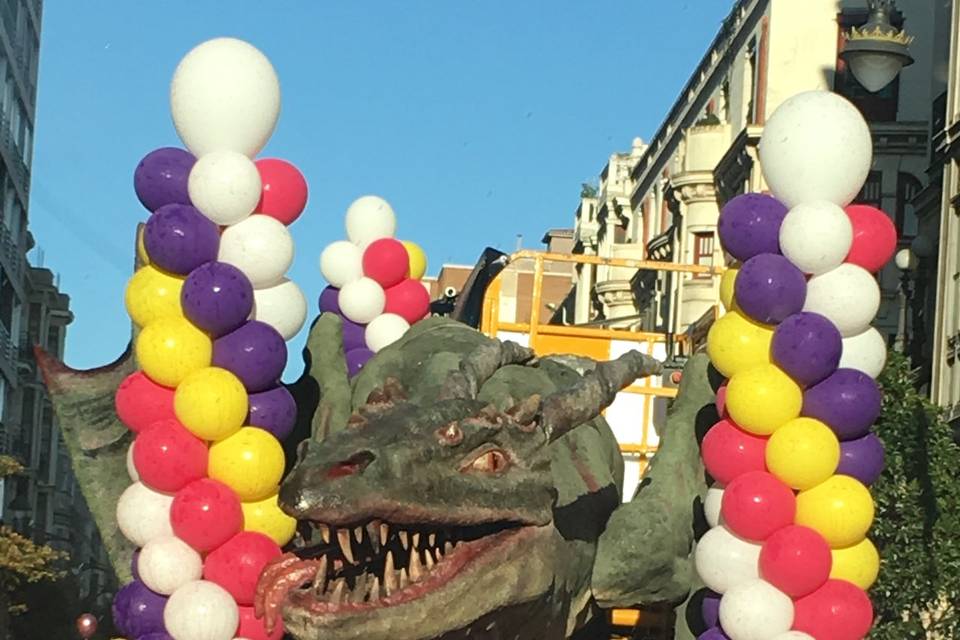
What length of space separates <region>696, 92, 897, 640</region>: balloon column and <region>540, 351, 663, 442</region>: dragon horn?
6.09ft

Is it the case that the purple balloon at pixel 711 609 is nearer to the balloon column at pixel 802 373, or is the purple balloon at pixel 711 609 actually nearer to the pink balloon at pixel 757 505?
the balloon column at pixel 802 373

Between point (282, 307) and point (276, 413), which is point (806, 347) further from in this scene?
point (282, 307)

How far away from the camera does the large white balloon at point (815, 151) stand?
11758mm

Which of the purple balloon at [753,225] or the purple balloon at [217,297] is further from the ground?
the purple balloon at [753,225]

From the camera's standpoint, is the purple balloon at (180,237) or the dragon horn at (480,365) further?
the purple balloon at (180,237)

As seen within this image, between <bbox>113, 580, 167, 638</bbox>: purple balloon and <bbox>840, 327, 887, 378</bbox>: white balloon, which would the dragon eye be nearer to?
<bbox>840, 327, 887, 378</bbox>: white balloon

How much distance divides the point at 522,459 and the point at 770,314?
329cm

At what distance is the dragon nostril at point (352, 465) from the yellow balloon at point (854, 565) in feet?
14.8

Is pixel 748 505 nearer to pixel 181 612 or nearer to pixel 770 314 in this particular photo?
pixel 770 314

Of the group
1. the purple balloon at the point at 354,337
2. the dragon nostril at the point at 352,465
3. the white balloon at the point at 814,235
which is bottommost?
the dragon nostril at the point at 352,465

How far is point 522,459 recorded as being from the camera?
343 inches

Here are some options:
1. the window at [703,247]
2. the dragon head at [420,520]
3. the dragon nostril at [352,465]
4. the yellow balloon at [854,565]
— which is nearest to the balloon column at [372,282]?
the yellow balloon at [854,565]

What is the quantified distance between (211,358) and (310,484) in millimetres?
5106

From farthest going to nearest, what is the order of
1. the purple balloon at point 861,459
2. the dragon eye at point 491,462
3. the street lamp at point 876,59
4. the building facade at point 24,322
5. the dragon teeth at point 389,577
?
the building facade at point 24,322
the street lamp at point 876,59
the purple balloon at point 861,459
the dragon eye at point 491,462
the dragon teeth at point 389,577
